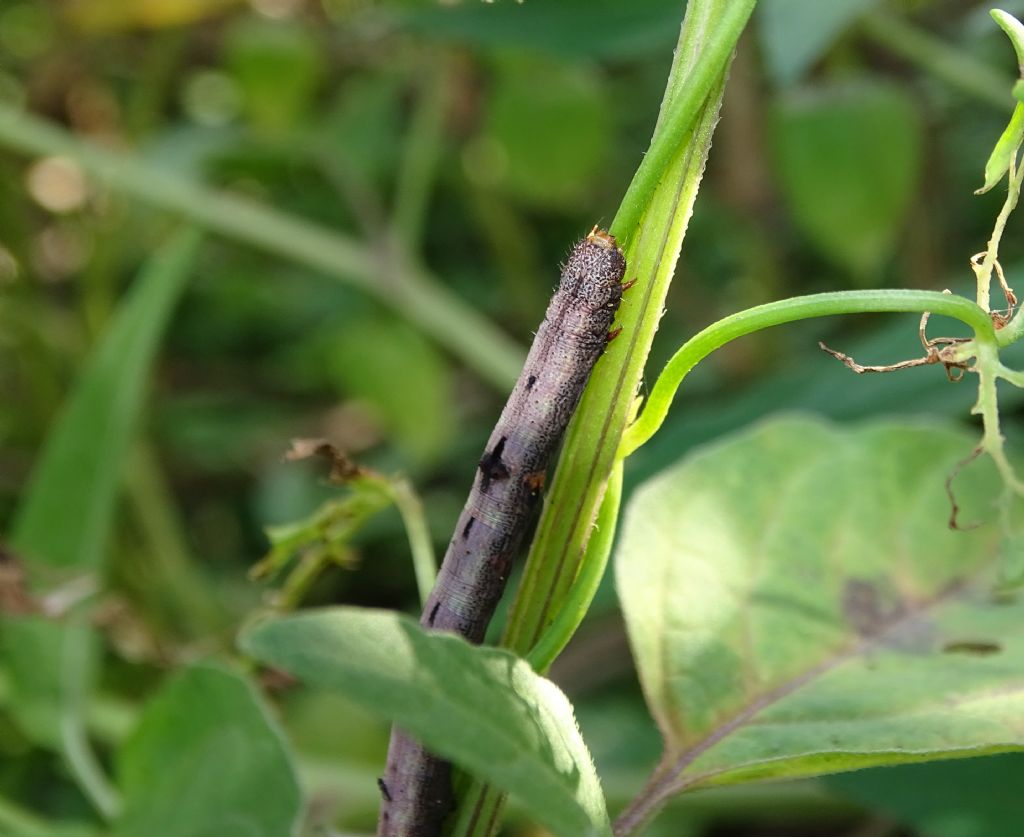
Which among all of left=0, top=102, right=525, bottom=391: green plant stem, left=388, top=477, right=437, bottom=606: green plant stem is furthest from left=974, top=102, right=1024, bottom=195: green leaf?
left=0, top=102, right=525, bottom=391: green plant stem

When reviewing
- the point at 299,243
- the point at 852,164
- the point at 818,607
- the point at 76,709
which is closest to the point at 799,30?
the point at 818,607

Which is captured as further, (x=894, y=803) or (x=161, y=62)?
(x=161, y=62)

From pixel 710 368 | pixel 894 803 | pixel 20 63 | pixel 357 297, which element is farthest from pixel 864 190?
pixel 20 63

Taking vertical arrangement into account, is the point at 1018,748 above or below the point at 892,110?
below

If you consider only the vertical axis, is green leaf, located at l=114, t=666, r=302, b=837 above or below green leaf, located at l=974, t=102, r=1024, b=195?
below

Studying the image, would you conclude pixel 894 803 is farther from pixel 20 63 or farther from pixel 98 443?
pixel 20 63

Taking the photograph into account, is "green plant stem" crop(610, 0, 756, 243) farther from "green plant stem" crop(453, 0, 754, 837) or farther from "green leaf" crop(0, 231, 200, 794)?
"green leaf" crop(0, 231, 200, 794)
